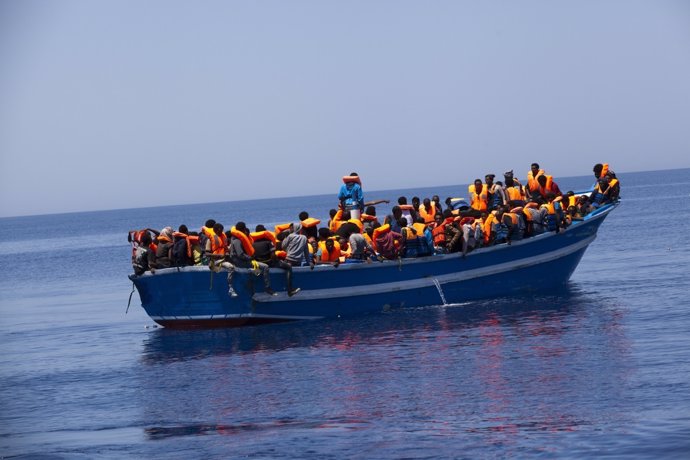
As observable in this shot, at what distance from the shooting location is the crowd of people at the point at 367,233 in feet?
78.6

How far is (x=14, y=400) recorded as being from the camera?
1944 centimetres

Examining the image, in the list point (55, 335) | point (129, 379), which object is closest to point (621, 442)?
point (129, 379)

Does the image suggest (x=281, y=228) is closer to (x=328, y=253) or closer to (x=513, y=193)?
(x=328, y=253)

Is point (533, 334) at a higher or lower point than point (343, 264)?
lower

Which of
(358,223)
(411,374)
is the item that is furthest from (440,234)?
(411,374)

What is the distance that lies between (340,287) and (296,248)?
1673 mm

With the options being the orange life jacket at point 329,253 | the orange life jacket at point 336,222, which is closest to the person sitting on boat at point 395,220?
the orange life jacket at point 336,222

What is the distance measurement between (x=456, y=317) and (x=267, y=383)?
289 inches

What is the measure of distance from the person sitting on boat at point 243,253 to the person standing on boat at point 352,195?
381 cm

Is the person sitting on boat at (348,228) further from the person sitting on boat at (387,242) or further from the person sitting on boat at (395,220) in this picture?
the person sitting on boat at (395,220)

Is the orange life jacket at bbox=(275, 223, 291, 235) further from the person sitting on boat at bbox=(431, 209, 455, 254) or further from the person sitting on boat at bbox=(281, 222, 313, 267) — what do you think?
the person sitting on boat at bbox=(431, 209, 455, 254)

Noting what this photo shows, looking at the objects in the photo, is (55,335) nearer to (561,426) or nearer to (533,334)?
(533,334)

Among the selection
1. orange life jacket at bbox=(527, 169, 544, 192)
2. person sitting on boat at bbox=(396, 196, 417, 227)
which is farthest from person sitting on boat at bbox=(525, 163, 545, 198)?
person sitting on boat at bbox=(396, 196, 417, 227)

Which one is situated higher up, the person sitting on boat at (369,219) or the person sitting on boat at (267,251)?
the person sitting on boat at (369,219)
